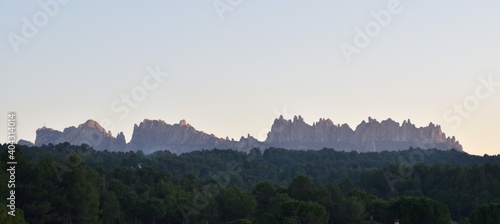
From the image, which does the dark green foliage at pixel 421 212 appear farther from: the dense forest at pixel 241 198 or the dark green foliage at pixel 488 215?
the dark green foliage at pixel 488 215

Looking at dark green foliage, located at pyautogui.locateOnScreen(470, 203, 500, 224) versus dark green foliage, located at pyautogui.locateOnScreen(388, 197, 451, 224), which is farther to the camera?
dark green foliage, located at pyautogui.locateOnScreen(388, 197, 451, 224)

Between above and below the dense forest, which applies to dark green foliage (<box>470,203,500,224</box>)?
below

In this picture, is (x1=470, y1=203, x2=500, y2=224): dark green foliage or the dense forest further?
the dense forest

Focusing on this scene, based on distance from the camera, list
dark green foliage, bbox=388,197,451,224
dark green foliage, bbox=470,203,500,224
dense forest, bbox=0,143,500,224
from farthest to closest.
A: dense forest, bbox=0,143,500,224, dark green foliage, bbox=388,197,451,224, dark green foliage, bbox=470,203,500,224

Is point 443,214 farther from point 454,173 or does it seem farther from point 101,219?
point 454,173

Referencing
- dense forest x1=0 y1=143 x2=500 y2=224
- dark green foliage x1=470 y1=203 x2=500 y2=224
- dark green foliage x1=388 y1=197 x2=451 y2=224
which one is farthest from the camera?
dense forest x1=0 y1=143 x2=500 y2=224

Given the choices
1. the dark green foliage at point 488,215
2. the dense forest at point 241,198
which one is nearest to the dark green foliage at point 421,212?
the dense forest at point 241,198

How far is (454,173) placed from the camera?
107812 millimetres

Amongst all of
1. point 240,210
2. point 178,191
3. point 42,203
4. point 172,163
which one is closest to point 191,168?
point 172,163

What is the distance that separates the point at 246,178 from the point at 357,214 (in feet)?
237

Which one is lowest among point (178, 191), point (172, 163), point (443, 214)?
point (443, 214)

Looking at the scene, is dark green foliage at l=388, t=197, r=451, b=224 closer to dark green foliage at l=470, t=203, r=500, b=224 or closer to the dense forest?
the dense forest

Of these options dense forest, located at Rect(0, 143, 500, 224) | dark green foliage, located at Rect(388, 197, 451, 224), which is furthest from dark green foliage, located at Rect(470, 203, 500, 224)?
dark green foliage, located at Rect(388, 197, 451, 224)

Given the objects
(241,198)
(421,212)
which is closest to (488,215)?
(421,212)
